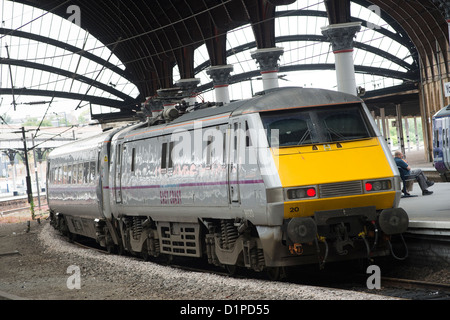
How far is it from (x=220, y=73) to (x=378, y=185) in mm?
24465

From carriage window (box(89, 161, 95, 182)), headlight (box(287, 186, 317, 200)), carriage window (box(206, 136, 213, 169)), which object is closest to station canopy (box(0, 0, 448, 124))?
carriage window (box(89, 161, 95, 182))

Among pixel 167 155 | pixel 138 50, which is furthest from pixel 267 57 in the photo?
pixel 138 50

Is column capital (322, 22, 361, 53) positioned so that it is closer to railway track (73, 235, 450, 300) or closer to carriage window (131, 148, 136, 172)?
carriage window (131, 148, 136, 172)

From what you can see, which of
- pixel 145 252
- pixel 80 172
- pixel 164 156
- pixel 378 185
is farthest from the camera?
pixel 80 172

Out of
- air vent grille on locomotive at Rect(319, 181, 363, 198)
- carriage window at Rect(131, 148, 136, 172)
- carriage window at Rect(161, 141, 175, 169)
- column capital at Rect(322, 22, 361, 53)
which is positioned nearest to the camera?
air vent grille on locomotive at Rect(319, 181, 363, 198)

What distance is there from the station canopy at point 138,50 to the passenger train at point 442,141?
15.8 meters

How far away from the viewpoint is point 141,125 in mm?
19094

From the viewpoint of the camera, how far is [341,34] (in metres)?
24.8

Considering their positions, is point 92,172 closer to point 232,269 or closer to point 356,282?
point 232,269

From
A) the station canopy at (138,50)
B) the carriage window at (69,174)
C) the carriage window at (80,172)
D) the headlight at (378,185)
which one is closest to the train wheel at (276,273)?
the headlight at (378,185)

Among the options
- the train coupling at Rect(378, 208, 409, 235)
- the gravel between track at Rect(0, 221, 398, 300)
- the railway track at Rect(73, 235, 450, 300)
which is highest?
the train coupling at Rect(378, 208, 409, 235)

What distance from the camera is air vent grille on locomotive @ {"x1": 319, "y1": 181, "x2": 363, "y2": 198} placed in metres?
11.9

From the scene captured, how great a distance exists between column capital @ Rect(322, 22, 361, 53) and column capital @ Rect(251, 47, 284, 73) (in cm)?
499

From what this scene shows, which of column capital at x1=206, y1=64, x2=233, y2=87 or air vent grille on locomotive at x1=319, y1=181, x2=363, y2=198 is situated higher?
column capital at x1=206, y1=64, x2=233, y2=87
